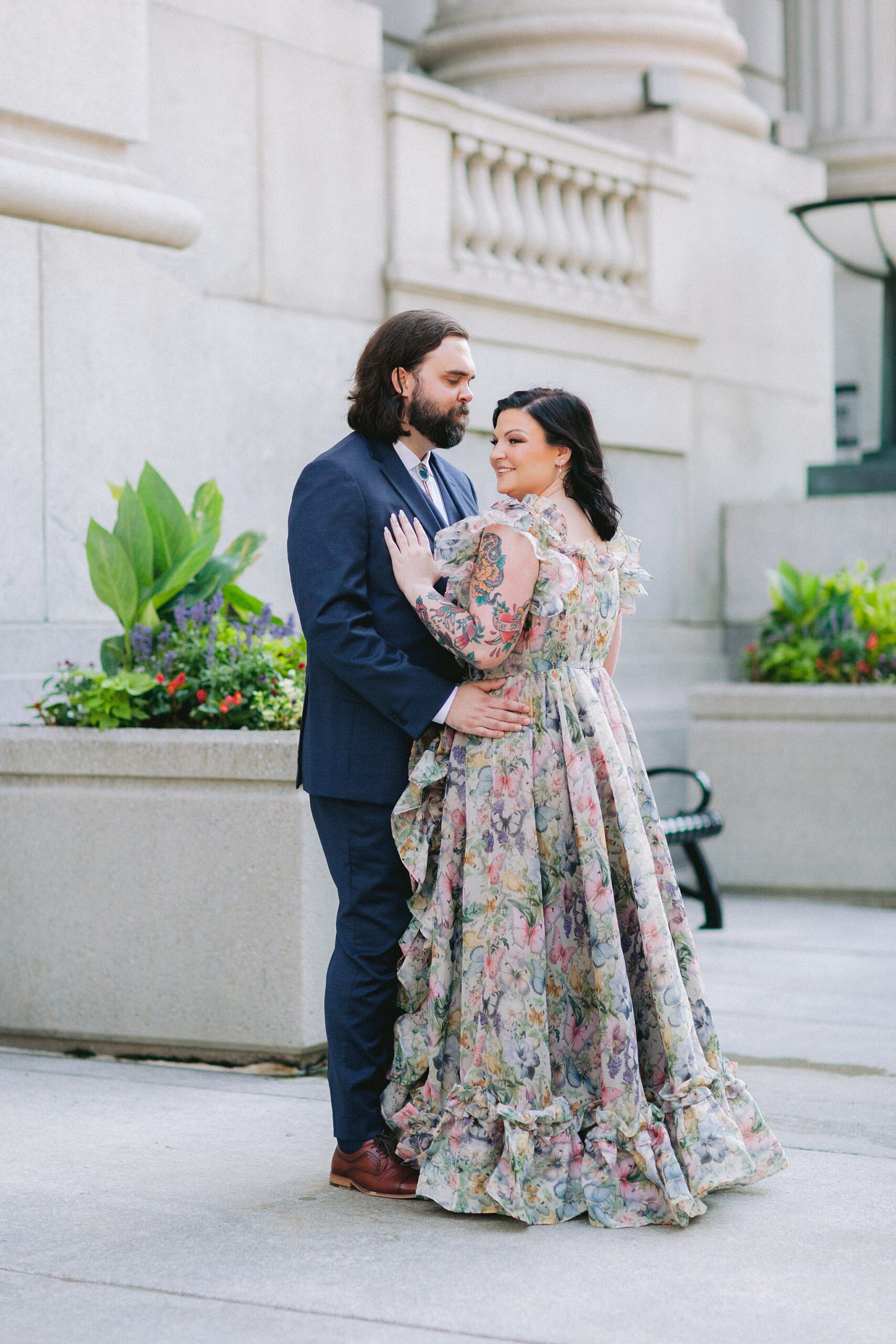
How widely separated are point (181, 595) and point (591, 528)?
201 centimetres

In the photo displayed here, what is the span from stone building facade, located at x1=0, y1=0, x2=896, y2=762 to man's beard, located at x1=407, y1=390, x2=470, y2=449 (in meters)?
2.61

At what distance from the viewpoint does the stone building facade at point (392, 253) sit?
254 inches

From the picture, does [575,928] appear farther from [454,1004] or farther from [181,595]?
[181,595]

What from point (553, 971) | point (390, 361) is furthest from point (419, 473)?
point (553, 971)

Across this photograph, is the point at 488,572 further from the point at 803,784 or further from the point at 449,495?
the point at 803,784

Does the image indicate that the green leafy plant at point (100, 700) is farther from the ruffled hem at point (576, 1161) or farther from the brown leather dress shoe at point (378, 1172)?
the ruffled hem at point (576, 1161)

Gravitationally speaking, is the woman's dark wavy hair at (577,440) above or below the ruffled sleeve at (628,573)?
above

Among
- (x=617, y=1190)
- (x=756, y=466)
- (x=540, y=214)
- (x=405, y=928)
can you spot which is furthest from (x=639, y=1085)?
(x=756, y=466)

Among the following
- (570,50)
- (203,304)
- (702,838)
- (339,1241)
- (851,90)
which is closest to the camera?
(339,1241)

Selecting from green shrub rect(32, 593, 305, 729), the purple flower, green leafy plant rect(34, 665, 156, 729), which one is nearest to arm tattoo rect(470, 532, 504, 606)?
green shrub rect(32, 593, 305, 729)

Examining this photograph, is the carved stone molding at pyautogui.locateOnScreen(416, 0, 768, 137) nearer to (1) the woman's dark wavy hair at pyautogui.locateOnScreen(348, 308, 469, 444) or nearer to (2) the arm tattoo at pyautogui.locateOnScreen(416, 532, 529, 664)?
(1) the woman's dark wavy hair at pyautogui.locateOnScreen(348, 308, 469, 444)

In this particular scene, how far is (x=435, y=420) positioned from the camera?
408 cm

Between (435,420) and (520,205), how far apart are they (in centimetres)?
536

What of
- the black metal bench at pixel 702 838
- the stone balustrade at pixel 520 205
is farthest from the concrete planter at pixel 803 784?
the stone balustrade at pixel 520 205
